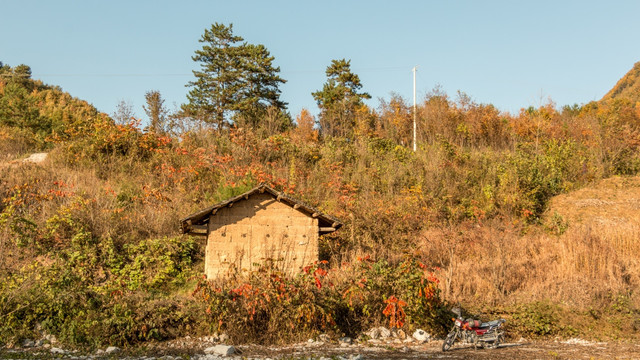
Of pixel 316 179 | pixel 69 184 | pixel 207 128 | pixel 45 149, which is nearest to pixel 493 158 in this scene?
pixel 316 179

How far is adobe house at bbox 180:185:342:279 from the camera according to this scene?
47.7 feet

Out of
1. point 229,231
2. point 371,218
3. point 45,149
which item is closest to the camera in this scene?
point 229,231

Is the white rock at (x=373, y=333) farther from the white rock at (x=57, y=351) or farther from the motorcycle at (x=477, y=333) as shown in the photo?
the white rock at (x=57, y=351)

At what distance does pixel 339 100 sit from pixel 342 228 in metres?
20.6

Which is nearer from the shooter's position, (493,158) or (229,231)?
(229,231)

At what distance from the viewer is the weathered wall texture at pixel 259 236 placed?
1455 centimetres

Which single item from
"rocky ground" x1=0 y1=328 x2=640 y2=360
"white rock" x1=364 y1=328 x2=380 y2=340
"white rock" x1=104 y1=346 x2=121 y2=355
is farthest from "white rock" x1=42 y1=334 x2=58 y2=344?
"white rock" x1=364 y1=328 x2=380 y2=340

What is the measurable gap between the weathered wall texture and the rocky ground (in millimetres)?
2839

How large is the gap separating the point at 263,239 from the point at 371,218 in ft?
24.4

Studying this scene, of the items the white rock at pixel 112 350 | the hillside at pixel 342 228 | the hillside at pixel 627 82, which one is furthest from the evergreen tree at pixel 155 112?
the hillside at pixel 627 82

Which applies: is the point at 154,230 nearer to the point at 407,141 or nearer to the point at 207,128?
the point at 207,128

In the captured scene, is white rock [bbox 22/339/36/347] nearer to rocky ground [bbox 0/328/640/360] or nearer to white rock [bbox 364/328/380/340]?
rocky ground [bbox 0/328/640/360]

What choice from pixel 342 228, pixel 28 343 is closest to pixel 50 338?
pixel 28 343

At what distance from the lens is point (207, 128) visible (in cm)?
2884
